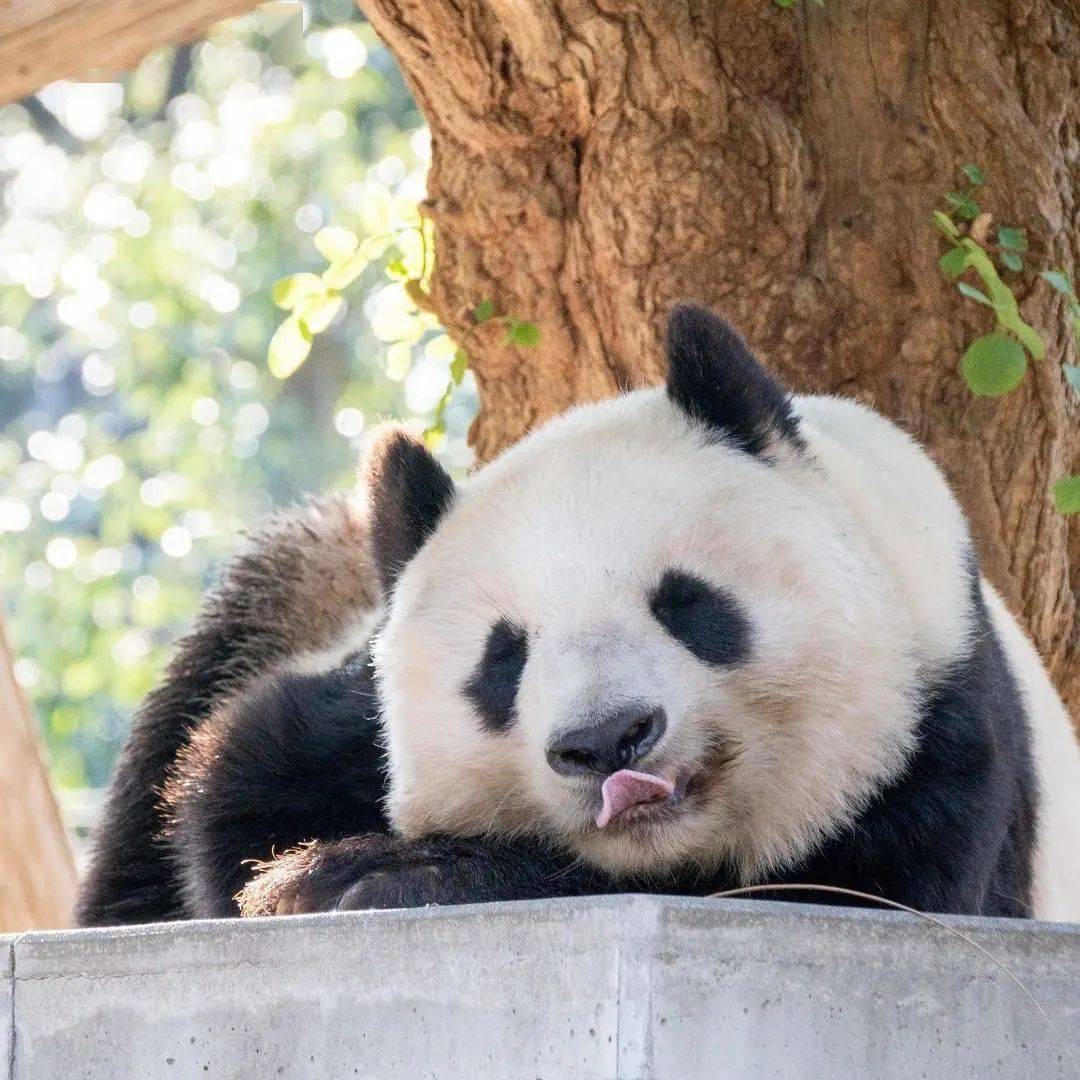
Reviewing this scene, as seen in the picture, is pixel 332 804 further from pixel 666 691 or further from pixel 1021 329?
pixel 1021 329

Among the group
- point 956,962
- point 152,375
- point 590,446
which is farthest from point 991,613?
point 152,375

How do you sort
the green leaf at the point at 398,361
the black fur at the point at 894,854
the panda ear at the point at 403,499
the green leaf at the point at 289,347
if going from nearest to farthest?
the black fur at the point at 894,854 < the panda ear at the point at 403,499 < the green leaf at the point at 289,347 < the green leaf at the point at 398,361

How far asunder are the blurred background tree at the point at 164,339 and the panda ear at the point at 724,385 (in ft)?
31.1

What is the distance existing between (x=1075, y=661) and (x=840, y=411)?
3.73 feet

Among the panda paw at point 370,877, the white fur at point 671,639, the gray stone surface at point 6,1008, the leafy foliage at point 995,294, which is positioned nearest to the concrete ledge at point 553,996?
the gray stone surface at point 6,1008

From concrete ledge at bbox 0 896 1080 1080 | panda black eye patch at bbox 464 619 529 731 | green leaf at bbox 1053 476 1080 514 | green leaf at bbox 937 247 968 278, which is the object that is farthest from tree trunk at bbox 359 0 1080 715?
concrete ledge at bbox 0 896 1080 1080

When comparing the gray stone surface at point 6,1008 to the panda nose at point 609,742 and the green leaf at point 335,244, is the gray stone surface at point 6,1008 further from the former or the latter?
the green leaf at point 335,244

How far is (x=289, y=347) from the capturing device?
4152 millimetres

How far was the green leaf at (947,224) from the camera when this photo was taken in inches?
141

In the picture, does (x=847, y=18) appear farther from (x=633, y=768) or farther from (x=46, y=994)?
(x=46, y=994)

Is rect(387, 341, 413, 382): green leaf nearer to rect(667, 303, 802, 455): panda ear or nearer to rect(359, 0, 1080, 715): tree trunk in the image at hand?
rect(359, 0, 1080, 715): tree trunk

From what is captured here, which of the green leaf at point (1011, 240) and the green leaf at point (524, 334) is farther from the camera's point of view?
the green leaf at point (524, 334)

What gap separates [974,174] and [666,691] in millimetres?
1874

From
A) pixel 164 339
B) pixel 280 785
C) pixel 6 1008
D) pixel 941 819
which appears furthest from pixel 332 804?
pixel 164 339
